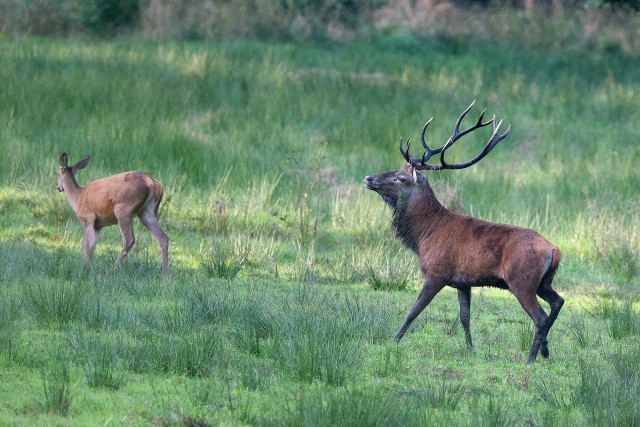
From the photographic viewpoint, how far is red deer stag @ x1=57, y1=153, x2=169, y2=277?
11070 millimetres

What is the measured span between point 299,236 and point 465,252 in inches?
192

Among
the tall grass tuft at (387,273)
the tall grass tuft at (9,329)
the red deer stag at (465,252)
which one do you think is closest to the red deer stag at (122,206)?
the tall grass tuft at (387,273)

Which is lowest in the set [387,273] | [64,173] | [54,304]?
[387,273]

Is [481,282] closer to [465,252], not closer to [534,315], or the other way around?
[465,252]

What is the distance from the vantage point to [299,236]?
44.2ft

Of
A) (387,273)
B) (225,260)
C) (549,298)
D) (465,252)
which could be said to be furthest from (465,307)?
(225,260)

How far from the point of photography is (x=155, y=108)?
58.3 feet

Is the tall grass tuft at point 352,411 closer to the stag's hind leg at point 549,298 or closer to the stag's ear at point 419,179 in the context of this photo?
the stag's hind leg at point 549,298

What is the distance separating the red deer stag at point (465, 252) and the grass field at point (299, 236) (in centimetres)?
40

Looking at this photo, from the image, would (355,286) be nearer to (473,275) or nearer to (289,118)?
(473,275)

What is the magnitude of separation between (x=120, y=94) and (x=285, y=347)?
11.2 metres

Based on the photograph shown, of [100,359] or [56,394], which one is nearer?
[56,394]

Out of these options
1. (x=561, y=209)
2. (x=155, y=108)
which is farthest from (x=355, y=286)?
(x=155, y=108)

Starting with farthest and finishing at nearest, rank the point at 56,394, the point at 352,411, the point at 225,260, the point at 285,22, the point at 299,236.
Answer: the point at 285,22 → the point at 299,236 → the point at 225,260 → the point at 56,394 → the point at 352,411
